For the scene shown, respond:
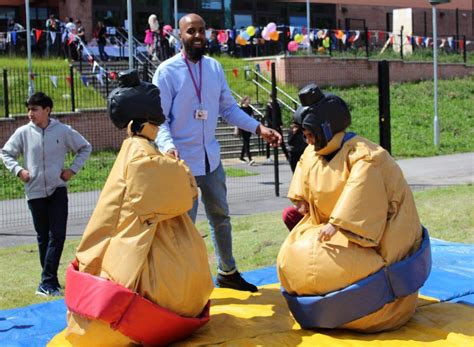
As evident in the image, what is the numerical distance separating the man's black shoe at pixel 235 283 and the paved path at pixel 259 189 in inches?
171

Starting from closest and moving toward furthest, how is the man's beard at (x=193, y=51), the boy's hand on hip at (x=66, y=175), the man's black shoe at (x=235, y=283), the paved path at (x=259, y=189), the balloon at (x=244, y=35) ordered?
the man's beard at (x=193, y=51)
the man's black shoe at (x=235, y=283)
the boy's hand on hip at (x=66, y=175)
the paved path at (x=259, y=189)
the balloon at (x=244, y=35)

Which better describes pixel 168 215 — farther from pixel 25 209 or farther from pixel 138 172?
pixel 25 209

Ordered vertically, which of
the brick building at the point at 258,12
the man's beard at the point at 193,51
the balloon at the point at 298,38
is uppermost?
the brick building at the point at 258,12

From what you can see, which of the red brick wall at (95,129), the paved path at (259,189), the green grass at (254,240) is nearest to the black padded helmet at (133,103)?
the green grass at (254,240)

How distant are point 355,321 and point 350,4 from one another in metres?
32.5

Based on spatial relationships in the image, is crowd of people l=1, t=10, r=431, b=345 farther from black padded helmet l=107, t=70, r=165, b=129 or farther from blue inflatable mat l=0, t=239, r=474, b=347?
blue inflatable mat l=0, t=239, r=474, b=347

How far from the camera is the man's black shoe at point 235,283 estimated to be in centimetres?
537

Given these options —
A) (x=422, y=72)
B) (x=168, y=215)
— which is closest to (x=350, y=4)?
(x=422, y=72)

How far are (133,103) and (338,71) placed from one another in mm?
21414

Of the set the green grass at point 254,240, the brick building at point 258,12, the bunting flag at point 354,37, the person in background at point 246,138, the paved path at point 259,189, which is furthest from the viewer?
the bunting flag at point 354,37

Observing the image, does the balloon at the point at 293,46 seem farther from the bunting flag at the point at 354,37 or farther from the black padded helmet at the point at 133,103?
the black padded helmet at the point at 133,103

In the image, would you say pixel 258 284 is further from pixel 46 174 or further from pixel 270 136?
pixel 46 174

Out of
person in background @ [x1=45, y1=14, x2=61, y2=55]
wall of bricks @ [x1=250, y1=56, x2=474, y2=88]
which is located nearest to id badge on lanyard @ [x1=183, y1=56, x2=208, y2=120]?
wall of bricks @ [x1=250, y1=56, x2=474, y2=88]

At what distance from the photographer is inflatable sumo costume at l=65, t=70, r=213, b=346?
3.94 m
